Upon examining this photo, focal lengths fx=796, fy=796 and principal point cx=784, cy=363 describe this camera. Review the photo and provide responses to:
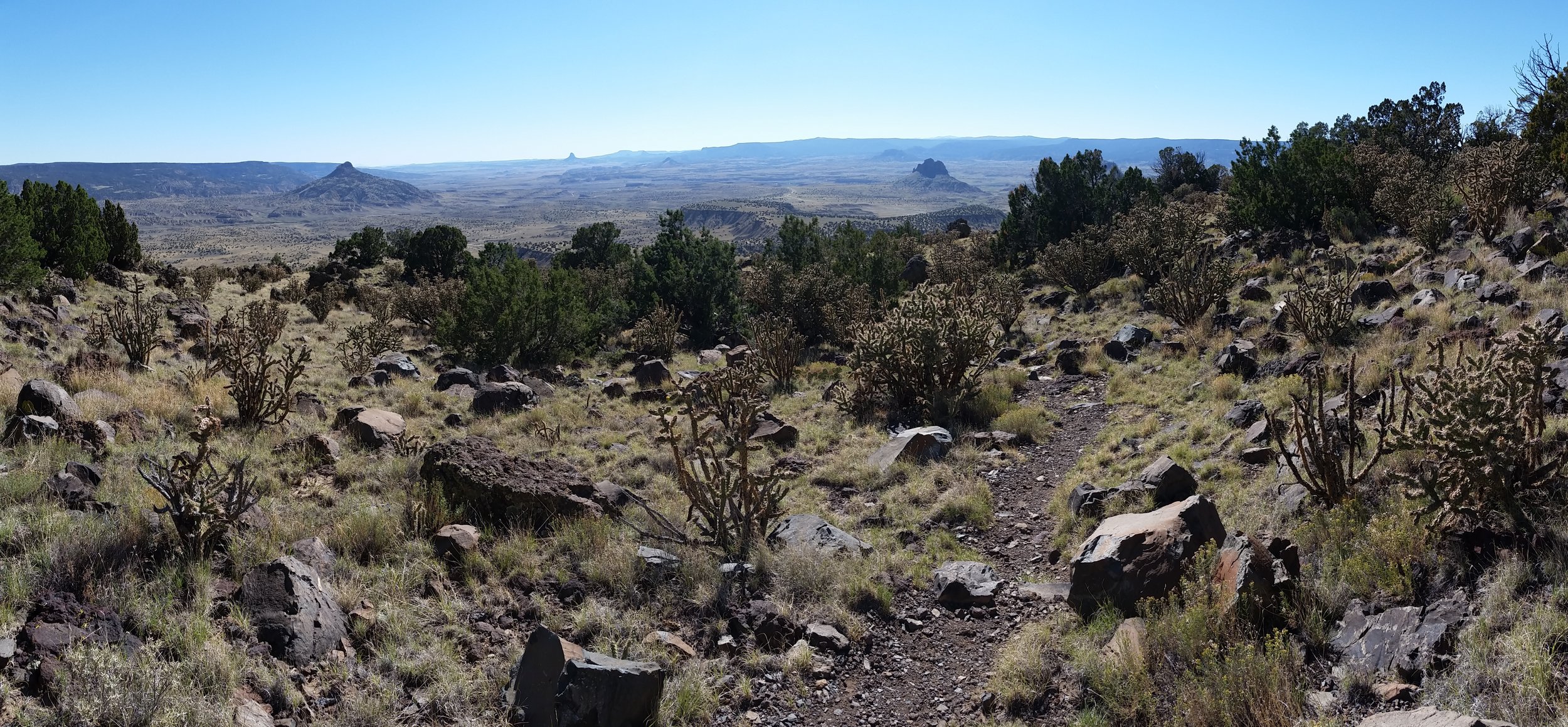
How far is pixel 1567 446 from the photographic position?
4.95 metres

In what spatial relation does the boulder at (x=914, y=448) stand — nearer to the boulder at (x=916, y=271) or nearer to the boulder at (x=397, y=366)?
the boulder at (x=397, y=366)

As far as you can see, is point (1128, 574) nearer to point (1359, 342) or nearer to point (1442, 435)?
point (1442, 435)

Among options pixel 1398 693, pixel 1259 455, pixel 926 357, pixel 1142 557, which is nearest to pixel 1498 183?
pixel 926 357

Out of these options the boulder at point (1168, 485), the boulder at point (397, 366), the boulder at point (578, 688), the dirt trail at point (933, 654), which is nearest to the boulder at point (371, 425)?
the boulder at point (397, 366)

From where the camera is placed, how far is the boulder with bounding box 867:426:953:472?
10133 mm

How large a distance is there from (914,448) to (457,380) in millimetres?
8801

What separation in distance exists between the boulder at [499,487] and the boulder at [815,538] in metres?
1.78

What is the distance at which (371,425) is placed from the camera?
973 centimetres

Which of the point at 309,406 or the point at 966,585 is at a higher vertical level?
the point at 309,406

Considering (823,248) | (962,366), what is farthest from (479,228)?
(962,366)

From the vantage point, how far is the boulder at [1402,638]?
13.8 feet

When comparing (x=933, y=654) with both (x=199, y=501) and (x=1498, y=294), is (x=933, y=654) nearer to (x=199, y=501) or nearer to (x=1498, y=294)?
(x=199, y=501)

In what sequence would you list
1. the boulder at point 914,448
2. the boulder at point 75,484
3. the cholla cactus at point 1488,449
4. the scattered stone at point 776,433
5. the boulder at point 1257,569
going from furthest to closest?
the scattered stone at point 776,433
the boulder at point 914,448
the boulder at point 75,484
the boulder at point 1257,569
the cholla cactus at point 1488,449

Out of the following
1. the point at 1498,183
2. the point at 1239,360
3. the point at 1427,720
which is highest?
the point at 1498,183
